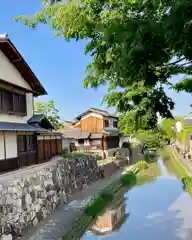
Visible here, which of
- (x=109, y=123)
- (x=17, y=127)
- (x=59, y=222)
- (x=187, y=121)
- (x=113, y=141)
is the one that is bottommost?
(x=59, y=222)

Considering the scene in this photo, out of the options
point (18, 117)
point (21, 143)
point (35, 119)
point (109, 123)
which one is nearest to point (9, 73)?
point (18, 117)

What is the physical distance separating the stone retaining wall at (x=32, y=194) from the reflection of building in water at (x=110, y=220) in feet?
6.70

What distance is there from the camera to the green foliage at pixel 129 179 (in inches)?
694

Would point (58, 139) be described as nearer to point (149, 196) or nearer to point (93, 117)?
point (149, 196)

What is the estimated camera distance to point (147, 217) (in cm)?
995

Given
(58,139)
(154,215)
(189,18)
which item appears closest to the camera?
(189,18)

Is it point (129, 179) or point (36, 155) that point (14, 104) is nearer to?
point (36, 155)

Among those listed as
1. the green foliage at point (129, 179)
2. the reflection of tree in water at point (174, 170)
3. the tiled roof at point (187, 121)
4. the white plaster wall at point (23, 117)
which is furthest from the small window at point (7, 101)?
the tiled roof at point (187, 121)

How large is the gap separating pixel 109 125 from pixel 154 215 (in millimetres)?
23961

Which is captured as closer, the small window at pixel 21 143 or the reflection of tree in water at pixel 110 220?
the reflection of tree in water at pixel 110 220

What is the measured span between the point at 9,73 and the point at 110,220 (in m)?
8.80

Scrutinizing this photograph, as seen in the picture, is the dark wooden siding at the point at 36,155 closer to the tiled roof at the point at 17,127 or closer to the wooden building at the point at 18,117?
the wooden building at the point at 18,117

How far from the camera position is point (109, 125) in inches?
1336

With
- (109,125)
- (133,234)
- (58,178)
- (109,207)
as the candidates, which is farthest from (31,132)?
(109,125)
